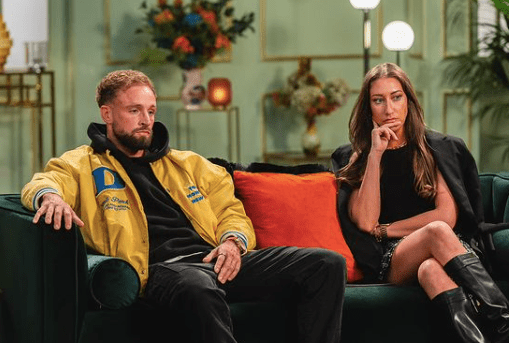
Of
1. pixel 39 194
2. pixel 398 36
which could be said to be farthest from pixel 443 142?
pixel 398 36

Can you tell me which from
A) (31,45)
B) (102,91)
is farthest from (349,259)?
(31,45)

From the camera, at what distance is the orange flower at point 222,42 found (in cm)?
602

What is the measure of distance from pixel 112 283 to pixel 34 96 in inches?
152

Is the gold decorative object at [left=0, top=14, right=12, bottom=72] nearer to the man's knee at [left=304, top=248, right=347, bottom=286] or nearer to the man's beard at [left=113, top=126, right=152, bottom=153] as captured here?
the man's beard at [left=113, top=126, right=152, bottom=153]

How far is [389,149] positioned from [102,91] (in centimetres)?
107

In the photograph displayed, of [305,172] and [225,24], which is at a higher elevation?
[225,24]

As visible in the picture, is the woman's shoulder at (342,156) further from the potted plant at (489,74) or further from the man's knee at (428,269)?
the potted plant at (489,74)

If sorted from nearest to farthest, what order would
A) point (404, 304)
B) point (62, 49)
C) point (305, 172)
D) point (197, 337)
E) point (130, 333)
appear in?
point (197, 337) < point (130, 333) < point (404, 304) < point (305, 172) < point (62, 49)

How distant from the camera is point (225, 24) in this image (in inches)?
256

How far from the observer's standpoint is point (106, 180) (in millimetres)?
2926

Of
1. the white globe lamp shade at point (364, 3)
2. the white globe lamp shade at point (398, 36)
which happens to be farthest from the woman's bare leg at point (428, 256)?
the white globe lamp shade at point (398, 36)

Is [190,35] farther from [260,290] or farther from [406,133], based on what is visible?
[260,290]

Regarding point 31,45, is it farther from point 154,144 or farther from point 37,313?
point 37,313

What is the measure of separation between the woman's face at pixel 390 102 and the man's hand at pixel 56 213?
126 centimetres
